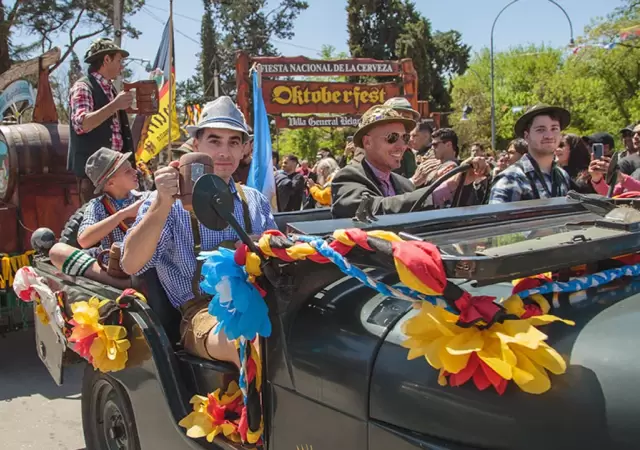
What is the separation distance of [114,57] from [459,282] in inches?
152

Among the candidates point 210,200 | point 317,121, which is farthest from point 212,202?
point 317,121

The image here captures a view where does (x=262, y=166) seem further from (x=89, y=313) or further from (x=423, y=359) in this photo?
(x=423, y=359)

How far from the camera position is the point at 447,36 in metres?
44.9

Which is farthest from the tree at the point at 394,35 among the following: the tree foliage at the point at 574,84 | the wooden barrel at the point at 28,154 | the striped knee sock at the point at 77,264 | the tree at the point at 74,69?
the striped knee sock at the point at 77,264

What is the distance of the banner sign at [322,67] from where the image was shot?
1041cm

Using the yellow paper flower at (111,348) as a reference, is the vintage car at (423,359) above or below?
above

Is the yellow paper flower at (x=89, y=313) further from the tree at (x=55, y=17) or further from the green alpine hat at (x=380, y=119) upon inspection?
the tree at (x=55, y=17)

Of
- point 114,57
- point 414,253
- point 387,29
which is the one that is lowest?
point 414,253

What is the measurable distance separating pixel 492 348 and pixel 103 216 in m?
3.08

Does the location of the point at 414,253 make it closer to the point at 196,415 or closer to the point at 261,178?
the point at 196,415

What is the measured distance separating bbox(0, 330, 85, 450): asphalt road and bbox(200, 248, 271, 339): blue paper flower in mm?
2450

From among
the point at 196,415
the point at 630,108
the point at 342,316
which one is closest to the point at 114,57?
the point at 196,415

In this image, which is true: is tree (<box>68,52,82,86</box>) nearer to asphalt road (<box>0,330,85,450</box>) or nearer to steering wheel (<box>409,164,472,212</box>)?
asphalt road (<box>0,330,85,450</box>)

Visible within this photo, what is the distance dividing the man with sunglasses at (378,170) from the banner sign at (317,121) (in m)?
7.43
